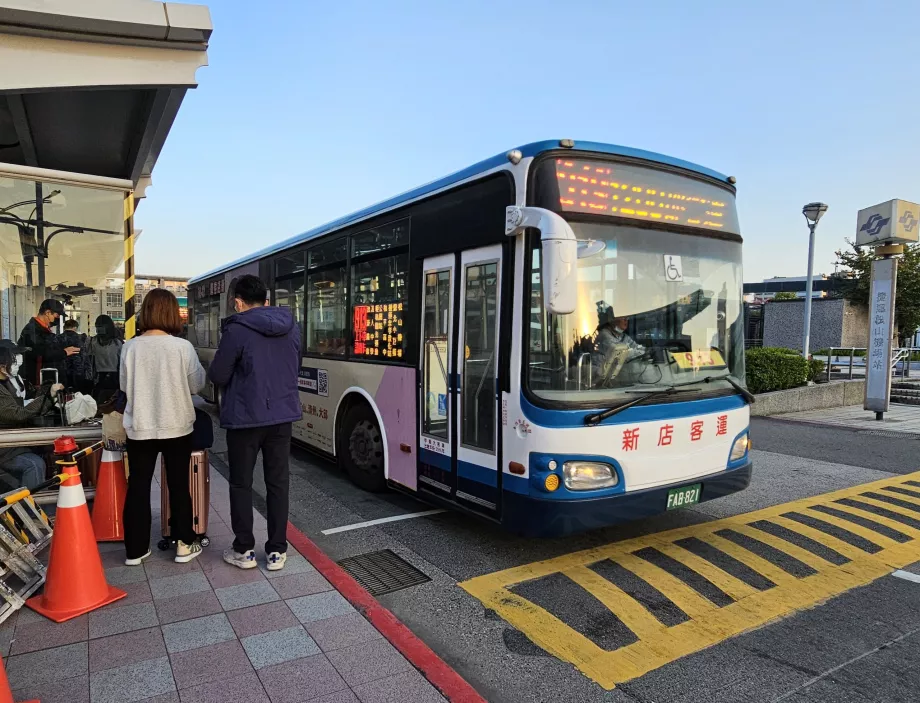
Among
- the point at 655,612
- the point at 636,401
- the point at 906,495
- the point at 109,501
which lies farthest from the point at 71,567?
the point at 906,495

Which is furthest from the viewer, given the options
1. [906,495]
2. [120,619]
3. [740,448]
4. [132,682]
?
[906,495]

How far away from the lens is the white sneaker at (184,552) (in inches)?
170

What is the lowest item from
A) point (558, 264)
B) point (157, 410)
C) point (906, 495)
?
point (906, 495)

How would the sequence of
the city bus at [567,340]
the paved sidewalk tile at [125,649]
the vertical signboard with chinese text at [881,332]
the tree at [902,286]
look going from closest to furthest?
the paved sidewalk tile at [125,649]
the city bus at [567,340]
the vertical signboard with chinese text at [881,332]
the tree at [902,286]

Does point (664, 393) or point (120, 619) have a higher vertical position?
point (664, 393)

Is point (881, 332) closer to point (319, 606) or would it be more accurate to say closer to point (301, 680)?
point (319, 606)

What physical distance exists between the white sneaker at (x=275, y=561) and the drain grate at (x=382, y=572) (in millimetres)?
497

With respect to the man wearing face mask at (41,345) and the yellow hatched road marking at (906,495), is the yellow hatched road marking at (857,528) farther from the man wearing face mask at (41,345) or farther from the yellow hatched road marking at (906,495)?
the man wearing face mask at (41,345)

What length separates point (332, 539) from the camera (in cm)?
515

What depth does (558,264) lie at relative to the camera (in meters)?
3.71

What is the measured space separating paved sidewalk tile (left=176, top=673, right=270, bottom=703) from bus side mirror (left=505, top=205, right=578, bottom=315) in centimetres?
257

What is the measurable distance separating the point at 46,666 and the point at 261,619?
1056 millimetres

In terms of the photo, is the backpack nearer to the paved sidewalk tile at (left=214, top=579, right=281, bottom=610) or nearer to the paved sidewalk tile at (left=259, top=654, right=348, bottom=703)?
the paved sidewalk tile at (left=214, top=579, right=281, bottom=610)

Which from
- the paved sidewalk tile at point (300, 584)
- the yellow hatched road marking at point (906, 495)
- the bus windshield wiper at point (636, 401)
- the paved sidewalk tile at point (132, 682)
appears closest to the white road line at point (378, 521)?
the paved sidewalk tile at point (300, 584)
